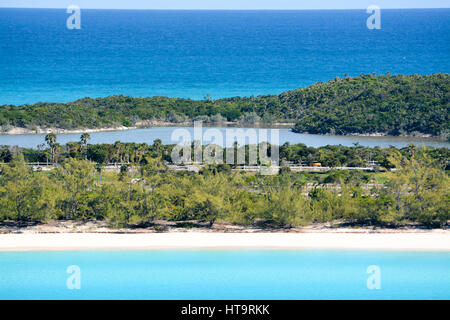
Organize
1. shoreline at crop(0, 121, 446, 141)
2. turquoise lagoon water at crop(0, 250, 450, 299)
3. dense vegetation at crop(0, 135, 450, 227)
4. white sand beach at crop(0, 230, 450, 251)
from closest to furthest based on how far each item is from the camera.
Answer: turquoise lagoon water at crop(0, 250, 450, 299), white sand beach at crop(0, 230, 450, 251), dense vegetation at crop(0, 135, 450, 227), shoreline at crop(0, 121, 446, 141)

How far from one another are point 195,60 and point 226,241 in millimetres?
118199

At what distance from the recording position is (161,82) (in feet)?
363

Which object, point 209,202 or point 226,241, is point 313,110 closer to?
point 209,202

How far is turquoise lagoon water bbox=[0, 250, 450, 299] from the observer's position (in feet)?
64.6

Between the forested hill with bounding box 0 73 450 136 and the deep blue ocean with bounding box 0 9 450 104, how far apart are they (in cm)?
2127

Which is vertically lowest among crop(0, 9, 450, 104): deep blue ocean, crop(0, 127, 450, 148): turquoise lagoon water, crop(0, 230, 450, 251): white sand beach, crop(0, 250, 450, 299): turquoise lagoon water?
crop(0, 250, 450, 299): turquoise lagoon water

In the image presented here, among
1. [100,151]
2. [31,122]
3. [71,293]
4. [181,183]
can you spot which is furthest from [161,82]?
[71,293]

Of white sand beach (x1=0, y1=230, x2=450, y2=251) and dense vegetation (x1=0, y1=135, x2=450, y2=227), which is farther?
dense vegetation (x1=0, y1=135, x2=450, y2=227)

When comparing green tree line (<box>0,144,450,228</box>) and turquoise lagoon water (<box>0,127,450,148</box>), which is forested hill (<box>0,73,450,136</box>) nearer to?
turquoise lagoon water (<box>0,127,450,148</box>)

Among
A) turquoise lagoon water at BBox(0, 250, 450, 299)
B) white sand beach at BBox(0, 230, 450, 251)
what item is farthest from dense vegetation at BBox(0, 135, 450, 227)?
turquoise lagoon water at BBox(0, 250, 450, 299)

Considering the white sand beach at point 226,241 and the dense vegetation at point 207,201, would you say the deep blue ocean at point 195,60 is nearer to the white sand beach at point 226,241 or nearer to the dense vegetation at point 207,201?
the dense vegetation at point 207,201

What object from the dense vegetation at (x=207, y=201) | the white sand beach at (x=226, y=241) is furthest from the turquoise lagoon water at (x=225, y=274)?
the dense vegetation at (x=207, y=201)
